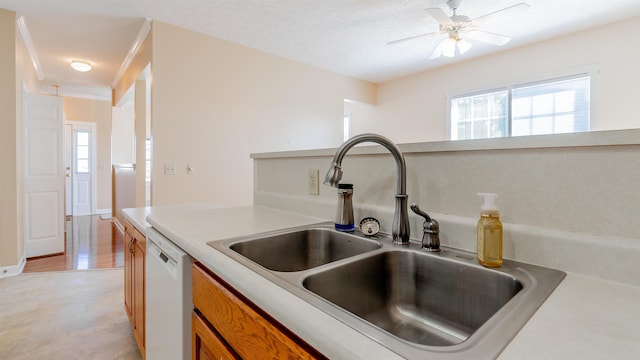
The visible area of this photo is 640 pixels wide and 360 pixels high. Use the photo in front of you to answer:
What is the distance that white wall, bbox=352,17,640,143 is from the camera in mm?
3365

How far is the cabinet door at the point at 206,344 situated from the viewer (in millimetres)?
772

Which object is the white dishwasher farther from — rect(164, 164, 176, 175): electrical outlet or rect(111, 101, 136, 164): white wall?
rect(111, 101, 136, 164): white wall

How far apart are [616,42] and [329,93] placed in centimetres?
348

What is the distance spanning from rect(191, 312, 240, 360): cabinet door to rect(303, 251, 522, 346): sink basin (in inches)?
11.3

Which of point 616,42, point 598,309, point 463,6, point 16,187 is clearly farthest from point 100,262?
point 616,42

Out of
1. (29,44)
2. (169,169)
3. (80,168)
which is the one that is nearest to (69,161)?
(80,168)

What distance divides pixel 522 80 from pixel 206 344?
4698mm

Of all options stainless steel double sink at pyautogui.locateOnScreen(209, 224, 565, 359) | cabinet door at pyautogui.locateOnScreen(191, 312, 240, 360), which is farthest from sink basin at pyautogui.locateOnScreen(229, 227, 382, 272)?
cabinet door at pyautogui.locateOnScreen(191, 312, 240, 360)

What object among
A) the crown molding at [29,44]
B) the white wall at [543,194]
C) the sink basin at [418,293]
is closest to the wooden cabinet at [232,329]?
the sink basin at [418,293]

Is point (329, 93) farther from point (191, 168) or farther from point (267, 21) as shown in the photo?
point (191, 168)

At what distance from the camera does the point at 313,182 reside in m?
1.46

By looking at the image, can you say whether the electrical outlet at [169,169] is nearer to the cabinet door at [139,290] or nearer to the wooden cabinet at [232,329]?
the cabinet door at [139,290]

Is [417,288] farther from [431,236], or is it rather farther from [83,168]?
[83,168]

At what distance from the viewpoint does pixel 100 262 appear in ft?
11.1
